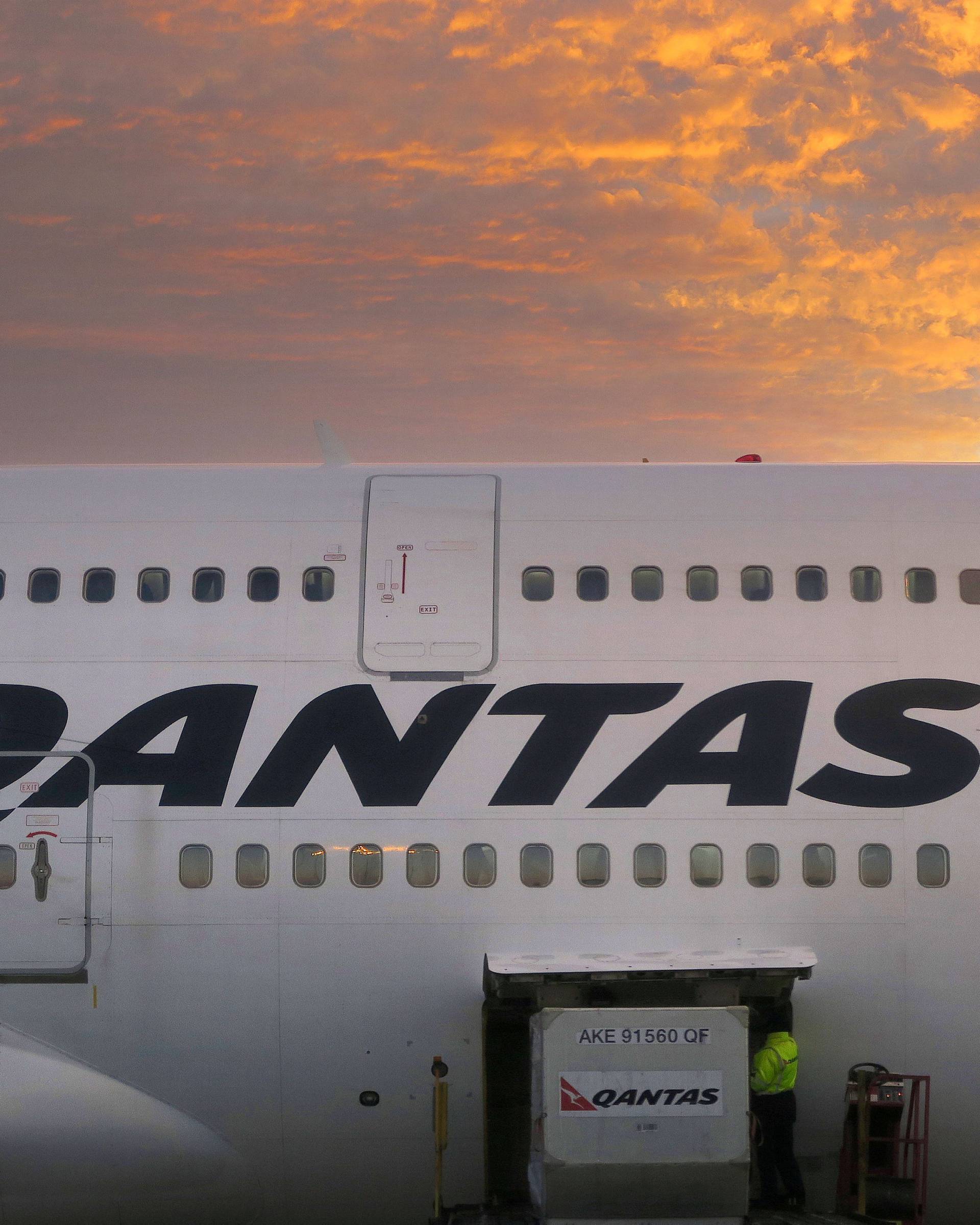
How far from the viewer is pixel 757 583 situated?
1104cm

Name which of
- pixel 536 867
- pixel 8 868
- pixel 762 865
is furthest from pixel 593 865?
pixel 8 868

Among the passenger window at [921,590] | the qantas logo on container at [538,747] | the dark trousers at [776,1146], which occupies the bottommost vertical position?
the dark trousers at [776,1146]

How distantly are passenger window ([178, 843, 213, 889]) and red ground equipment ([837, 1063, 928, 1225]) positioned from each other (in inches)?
230

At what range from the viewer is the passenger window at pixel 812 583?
11.0 metres

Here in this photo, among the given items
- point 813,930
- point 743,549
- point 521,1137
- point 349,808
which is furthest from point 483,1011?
point 743,549

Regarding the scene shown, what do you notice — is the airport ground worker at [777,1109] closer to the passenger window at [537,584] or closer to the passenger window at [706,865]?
the passenger window at [706,865]

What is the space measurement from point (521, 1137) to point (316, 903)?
286 centimetres

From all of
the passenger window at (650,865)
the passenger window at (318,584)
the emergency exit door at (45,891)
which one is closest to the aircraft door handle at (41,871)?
the emergency exit door at (45,891)

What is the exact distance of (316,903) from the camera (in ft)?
34.8

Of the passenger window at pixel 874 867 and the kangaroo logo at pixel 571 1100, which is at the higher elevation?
the passenger window at pixel 874 867

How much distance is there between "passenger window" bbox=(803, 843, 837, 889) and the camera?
10.6m

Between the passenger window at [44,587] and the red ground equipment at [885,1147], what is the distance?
8237 millimetres

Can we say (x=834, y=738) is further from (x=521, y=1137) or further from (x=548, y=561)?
(x=521, y=1137)

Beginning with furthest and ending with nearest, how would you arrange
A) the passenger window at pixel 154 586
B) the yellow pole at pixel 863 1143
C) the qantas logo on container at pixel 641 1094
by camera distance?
the passenger window at pixel 154 586, the yellow pole at pixel 863 1143, the qantas logo on container at pixel 641 1094
